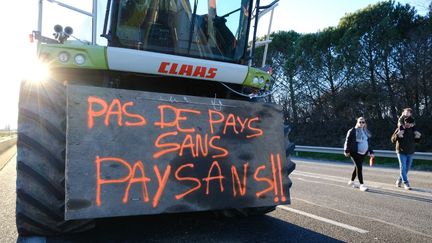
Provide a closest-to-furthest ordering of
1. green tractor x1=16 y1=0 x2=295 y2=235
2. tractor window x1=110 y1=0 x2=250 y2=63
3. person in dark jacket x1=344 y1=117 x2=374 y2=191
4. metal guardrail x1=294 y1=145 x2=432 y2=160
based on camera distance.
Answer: green tractor x1=16 y1=0 x2=295 y2=235
tractor window x1=110 y1=0 x2=250 y2=63
person in dark jacket x1=344 y1=117 x2=374 y2=191
metal guardrail x1=294 y1=145 x2=432 y2=160

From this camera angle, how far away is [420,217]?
5.79 meters

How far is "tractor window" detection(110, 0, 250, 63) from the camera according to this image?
513 cm

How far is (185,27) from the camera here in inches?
216

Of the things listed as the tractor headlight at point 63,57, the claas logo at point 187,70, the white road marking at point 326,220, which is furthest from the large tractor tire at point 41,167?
the white road marking at point 326,220

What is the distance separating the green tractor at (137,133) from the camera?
3783mm

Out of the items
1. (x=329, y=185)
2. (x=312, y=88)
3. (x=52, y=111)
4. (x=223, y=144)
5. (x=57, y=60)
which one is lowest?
(x=329, y=185)

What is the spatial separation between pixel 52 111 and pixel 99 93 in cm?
53

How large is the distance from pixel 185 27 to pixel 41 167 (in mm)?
2655

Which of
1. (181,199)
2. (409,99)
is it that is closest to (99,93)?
(181,199)

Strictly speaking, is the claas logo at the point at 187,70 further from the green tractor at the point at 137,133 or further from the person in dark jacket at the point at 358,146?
the person in dark jacket at the point at 358,146

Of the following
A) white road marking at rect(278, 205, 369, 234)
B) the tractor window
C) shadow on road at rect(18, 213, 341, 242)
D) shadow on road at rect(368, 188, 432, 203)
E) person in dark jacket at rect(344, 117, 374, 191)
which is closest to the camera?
shadow on road at rect(18, 213, 341, 242)

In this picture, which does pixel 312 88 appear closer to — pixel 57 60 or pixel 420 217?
pixel 420 217

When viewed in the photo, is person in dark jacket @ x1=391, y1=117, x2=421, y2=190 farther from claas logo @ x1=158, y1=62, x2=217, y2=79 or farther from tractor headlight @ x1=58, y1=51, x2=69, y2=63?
tractor headlight @ x1=58, y1=51, x2=69, y2=63

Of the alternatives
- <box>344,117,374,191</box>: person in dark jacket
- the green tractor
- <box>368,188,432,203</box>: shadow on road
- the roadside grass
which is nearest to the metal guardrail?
the roadside grass
